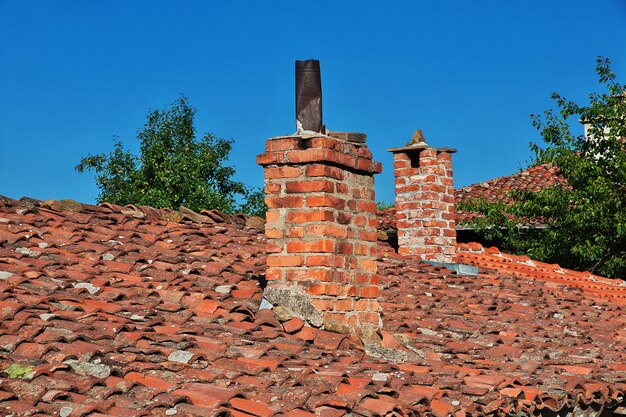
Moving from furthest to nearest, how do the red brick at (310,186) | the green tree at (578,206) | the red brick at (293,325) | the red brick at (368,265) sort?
1. the green tree at (578,206)
2. the red brick at (368,265)
3. the red brick at (310,186)
4. the red brick at (293,325)

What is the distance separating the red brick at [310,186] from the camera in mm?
6285

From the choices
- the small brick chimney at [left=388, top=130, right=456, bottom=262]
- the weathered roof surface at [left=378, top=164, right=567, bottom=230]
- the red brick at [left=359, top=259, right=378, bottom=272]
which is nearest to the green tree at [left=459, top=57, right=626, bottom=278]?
the weathered roof surface at [left=378, top=164, right=567, bottom=230]

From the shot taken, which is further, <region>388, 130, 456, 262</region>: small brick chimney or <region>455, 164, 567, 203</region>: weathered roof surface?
<region>455, 164, 567, 203</region>: weathered roof surface

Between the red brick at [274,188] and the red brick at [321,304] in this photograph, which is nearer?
the red brick at [321,304]

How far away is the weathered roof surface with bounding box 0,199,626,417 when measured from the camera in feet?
13.6

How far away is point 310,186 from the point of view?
634 cm

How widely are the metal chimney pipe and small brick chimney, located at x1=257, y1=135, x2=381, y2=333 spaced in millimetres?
110

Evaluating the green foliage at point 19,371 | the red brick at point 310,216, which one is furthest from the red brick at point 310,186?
the green foliage at point 19,371

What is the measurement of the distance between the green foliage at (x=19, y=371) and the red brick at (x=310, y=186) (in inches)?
109

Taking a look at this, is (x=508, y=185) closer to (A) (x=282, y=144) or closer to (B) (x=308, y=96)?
(B) (x=308, y=96)

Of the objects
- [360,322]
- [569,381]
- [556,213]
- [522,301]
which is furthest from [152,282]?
[556,213]

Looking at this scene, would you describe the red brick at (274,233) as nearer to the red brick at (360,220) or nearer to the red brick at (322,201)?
the red brick at (322,201)

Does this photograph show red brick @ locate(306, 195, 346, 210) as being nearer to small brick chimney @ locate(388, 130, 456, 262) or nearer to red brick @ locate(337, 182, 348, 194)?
red brick @ locate(337, 182, 348, 194)

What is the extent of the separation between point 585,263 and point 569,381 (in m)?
14.2
